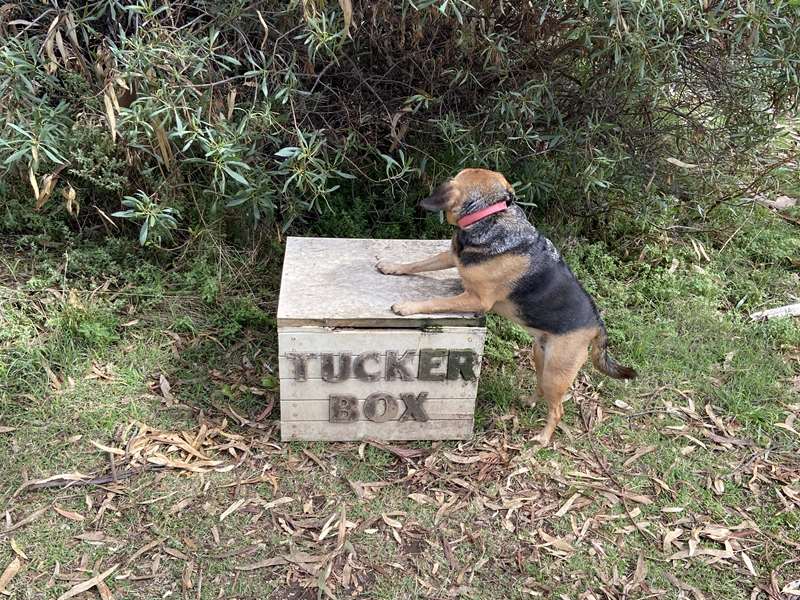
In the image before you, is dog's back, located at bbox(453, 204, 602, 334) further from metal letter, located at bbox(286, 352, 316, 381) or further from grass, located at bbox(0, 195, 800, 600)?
metal letter, located at bbox(286, 352, 316, 381)

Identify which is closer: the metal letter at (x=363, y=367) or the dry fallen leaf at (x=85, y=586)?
the dry fallen leaf at (x=85, y=586)

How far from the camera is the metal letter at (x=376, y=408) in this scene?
3908 millimetres

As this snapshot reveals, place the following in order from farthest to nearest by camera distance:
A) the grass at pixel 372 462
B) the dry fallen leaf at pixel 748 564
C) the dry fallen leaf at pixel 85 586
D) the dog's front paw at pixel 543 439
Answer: the dog's front paw at pixel 543 439, the dry fallen leaf at pixel 748 564, the grass at pixel 372 462, the dry fallen leaf at pixel 85 586

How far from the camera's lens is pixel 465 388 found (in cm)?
395

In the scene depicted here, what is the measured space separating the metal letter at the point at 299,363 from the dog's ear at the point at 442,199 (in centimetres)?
105

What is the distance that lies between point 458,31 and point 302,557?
324 centimetres

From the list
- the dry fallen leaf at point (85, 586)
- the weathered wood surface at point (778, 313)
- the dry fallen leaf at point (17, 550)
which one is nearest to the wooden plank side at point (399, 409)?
the dry fallen leaf at point (85, 586)

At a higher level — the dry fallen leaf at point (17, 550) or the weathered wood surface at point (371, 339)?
the weathered wood surface at point (371, 339)

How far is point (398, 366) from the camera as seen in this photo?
380 cm

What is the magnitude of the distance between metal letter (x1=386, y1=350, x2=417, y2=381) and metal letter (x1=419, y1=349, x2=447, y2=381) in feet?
0.18

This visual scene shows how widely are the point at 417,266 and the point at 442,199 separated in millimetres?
647

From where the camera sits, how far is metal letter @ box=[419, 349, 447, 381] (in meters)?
3.79

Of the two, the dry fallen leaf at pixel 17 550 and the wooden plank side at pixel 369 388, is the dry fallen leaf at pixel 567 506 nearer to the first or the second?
the wooden plank side at pixel 369 388

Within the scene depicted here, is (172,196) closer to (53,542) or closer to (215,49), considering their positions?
(215,49)
